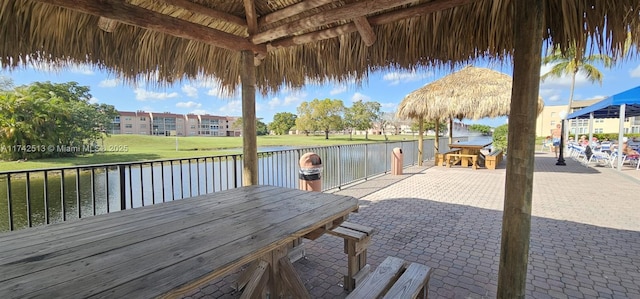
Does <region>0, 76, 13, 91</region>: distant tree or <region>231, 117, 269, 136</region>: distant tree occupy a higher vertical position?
<region>0, 76, 13, 91</region>: distant tree

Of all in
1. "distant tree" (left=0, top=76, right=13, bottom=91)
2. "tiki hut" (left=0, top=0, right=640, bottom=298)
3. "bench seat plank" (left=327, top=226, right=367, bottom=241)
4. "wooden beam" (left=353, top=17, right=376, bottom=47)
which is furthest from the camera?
"distant tree" (left=0, top=76, right=13, bottom=91)

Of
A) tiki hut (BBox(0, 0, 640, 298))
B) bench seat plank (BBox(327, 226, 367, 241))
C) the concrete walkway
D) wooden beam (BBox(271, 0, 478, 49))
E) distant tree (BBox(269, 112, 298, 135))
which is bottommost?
the concrete walkway

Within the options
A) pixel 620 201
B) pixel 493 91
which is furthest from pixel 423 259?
pixel 493 91

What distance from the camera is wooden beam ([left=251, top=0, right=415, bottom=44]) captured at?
2217 mm

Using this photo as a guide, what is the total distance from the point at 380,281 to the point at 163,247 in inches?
47.9

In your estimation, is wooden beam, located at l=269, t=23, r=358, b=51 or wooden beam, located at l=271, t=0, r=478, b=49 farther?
wooden beam, located at l=269, t=23, r=358, b=51

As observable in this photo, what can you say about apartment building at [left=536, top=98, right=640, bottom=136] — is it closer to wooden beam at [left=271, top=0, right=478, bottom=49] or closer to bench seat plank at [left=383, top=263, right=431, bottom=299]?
wooden beam at [left=271, top=0, right=478, bottom=49]

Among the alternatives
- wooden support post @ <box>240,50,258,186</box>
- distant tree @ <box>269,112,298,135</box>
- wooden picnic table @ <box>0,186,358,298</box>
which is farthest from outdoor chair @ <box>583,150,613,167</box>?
distant tree @ <box>269,112,298,135</box>

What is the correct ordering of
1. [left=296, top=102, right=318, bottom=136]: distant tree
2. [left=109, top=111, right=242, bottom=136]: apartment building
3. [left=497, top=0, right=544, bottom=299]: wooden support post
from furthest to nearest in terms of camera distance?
[left=296, top=102, right=318, bottom=136]: distant tree, [left=109, top=111, right=242, bottom=136]: apartment building, [left=497, top=0, right=544, bottom=299]: wooden support post

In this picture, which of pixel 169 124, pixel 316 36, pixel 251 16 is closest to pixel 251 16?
pixel 251 16

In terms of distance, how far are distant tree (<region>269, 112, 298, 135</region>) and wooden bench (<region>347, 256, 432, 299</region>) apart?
47.3m

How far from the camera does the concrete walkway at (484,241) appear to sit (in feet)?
7.52

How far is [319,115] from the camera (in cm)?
4212

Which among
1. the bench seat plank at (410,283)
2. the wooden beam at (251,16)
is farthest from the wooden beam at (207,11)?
the bench seat plank at (410,283)
